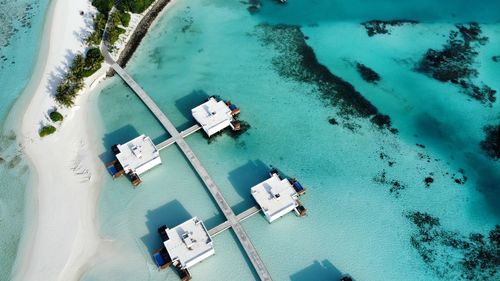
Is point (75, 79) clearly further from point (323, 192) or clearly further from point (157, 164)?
point (323, 192)

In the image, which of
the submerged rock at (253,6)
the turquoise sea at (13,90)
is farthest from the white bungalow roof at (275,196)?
the submerged rock at (253,6)

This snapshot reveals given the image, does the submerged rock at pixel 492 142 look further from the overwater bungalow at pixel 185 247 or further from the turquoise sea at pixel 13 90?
the turquoise sea at pixel 13 90

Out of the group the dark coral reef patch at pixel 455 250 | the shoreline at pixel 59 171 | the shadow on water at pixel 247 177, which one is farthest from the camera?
the shadow on water at pixel 247 177

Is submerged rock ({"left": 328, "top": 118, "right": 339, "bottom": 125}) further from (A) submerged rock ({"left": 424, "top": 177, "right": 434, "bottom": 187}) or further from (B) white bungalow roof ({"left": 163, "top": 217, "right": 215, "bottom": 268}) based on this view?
(B) white bungalow roof ({"left": 163, "top": 217, "right": 215, "bottom": 268})

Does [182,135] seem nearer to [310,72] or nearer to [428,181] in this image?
[310,72]

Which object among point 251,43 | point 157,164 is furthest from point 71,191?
point 251,43

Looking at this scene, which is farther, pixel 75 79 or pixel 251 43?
pixel 251 43
